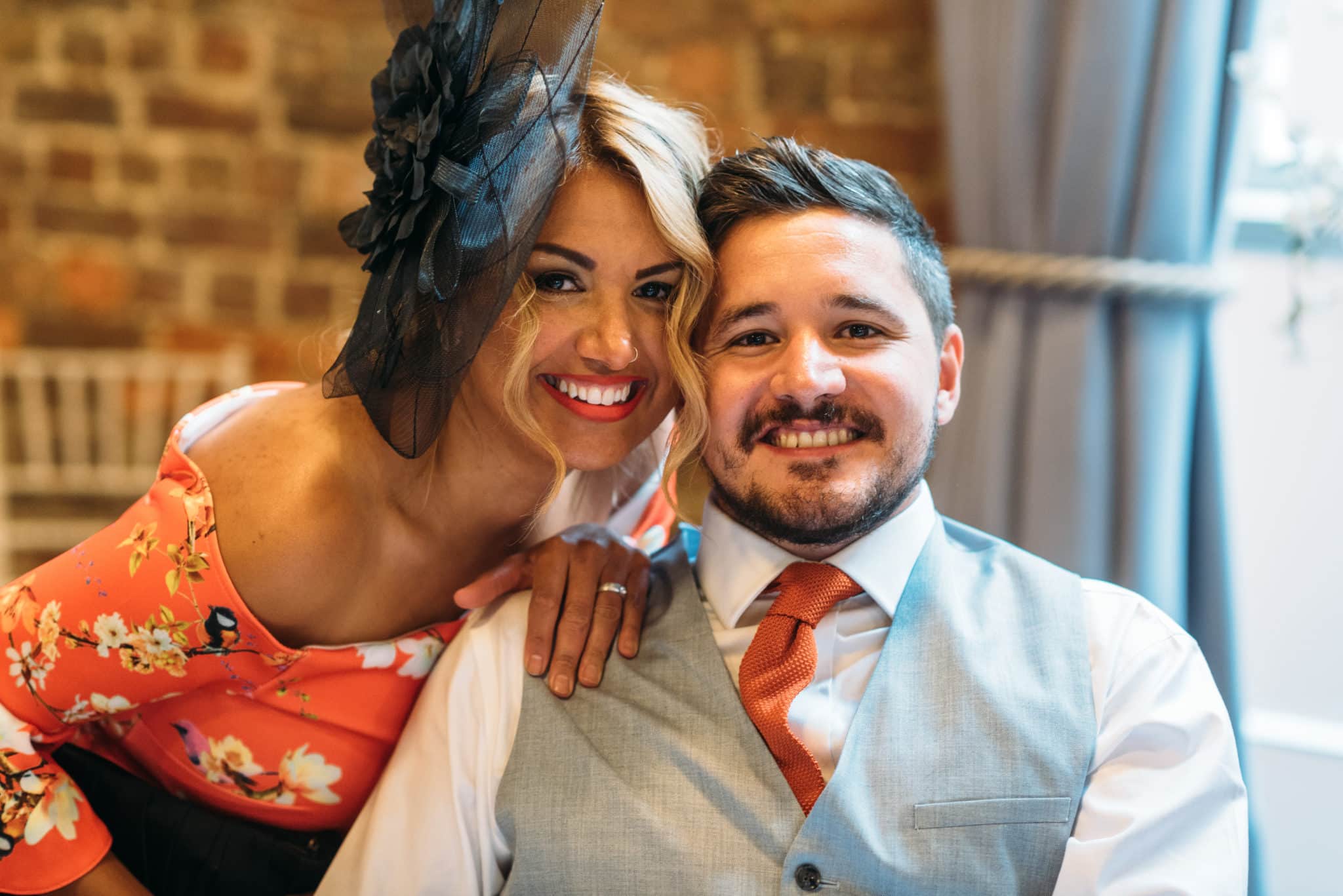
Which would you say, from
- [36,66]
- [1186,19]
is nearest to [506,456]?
[1186,19]

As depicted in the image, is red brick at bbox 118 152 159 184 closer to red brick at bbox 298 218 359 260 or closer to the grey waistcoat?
red brick at bbox 298 218 359 260

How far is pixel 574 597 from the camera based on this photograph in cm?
138

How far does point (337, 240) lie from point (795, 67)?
1174 mm

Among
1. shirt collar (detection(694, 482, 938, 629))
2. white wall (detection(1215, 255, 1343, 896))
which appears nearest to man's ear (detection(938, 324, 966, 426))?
shirt collar (detection(694, 482, 938, 629))

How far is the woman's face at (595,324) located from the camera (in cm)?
131

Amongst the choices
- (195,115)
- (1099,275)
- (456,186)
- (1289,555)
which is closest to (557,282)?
(456,186)

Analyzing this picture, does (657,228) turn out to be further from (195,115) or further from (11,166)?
(11,166)

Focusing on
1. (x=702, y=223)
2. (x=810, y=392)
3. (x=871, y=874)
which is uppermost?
(x=702, y=223)

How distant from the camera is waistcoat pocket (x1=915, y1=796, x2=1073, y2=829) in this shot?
1.16 meters

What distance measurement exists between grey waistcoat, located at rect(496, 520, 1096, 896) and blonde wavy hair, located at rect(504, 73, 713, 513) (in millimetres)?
255

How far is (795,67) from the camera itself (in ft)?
8.44

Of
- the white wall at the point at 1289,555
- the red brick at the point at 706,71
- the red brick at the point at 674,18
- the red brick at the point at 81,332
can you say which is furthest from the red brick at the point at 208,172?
the white wall at the point at 1289,555

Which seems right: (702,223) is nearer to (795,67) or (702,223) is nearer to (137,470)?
(795,67)

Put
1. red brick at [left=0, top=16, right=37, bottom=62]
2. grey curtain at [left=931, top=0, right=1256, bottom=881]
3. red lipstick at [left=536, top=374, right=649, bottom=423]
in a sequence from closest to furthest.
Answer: red lipstick at [left=536, top=374, right=649, bottom=423]
grey curtain at [left=931, top=0, right=1256, bottom=881]
red brick at [left=0, top=16, right=37, bottom=62]
